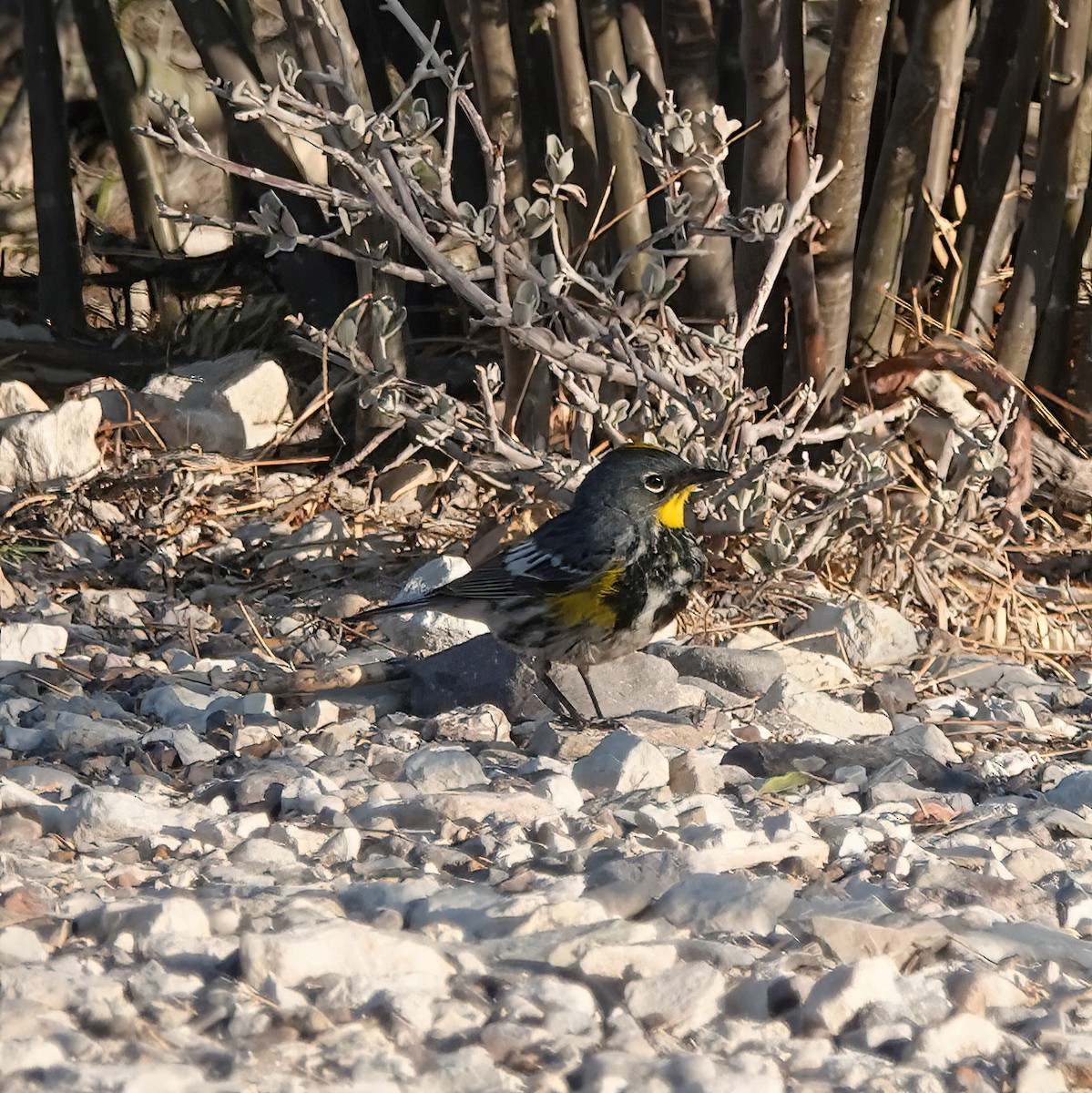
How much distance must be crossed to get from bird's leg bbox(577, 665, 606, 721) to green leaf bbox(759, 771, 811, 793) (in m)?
0.88

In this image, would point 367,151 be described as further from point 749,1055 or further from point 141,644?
point 749,1055

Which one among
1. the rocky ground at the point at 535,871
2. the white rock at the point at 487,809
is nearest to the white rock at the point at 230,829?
the rocky ground at the point at 535,871

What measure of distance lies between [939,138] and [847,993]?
481 centimetres

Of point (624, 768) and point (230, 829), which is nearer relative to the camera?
point (230, 829)

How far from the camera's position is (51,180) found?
772cm

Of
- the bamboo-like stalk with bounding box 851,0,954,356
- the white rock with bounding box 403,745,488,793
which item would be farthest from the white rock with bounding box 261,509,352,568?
the white rock with bounding box 403,745,488,793

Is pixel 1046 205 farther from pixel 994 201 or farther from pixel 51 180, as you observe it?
pixel 51 180

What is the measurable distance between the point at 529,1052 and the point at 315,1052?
1.05ft

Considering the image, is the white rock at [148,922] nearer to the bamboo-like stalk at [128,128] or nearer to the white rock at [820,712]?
the white rock at [820,712]

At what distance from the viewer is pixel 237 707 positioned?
14.9 ft

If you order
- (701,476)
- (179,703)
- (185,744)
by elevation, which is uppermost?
(701,476)

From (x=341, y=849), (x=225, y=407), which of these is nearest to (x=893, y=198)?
(x=225, y=407)

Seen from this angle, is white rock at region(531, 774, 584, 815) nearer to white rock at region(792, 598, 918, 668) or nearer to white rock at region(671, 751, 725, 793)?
white rock at region(671, 751, 725, 793)

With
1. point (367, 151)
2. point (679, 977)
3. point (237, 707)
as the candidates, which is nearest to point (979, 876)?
point (679, 977)
